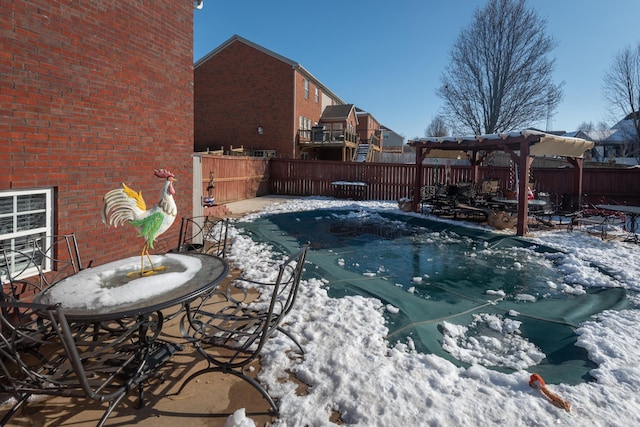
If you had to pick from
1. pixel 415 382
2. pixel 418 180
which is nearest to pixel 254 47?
pixel 418 180

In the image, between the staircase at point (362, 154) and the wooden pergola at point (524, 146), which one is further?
the staircase at point (362, 154)

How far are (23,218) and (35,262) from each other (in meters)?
0.45

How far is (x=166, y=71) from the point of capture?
509 cm

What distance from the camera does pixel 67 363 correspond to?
230cm

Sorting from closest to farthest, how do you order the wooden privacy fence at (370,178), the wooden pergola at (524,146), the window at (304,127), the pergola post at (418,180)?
the wooden pergola at (524,146) → the pergola post at (418,180) → the wooden privacy fence at (370,178) → the window at (304,127)

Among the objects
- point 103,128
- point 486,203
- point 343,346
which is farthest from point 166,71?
point 486,203

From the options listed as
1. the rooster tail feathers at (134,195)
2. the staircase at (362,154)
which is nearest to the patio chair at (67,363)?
the rooster tail feathers at (134,195)

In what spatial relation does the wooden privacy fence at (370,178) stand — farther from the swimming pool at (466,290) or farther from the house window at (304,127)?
the house window at (304,127)

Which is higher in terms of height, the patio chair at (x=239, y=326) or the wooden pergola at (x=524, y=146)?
the wooden pergola at (x=524, y=146)

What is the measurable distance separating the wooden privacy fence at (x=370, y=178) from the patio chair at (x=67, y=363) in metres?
10.2

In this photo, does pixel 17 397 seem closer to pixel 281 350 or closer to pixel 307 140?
pixel 281 350

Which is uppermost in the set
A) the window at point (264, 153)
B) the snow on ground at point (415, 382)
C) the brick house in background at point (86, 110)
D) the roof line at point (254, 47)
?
the roof line at point (254, 47)

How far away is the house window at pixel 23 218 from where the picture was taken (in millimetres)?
3160

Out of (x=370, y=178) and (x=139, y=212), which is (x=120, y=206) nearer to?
(x=139, y=212)
